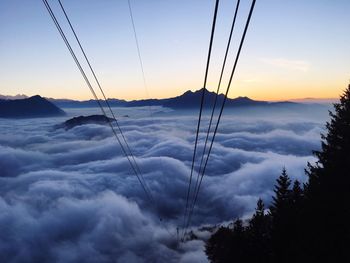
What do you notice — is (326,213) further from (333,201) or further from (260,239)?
(260,239)

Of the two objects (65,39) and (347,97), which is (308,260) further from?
(65,39)

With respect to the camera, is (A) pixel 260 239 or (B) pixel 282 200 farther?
(A) pixel 260 239

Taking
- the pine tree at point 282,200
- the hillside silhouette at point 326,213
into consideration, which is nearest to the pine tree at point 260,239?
the pine tree at point 282,200

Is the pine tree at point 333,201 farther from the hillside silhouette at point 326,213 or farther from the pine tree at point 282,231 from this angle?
the pine tree at point 282,231

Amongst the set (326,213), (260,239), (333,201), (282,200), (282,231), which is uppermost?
(333,201)

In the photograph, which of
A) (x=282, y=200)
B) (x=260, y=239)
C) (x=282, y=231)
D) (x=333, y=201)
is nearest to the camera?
(x=333, y=201)

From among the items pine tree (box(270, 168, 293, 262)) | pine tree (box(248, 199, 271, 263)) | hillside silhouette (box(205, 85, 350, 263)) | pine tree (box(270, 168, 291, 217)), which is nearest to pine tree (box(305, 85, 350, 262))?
hillside silhouette (box(205, 85, 350, 263))

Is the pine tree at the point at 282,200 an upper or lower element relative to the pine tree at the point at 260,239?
upper

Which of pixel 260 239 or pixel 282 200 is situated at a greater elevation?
pixel 282 200

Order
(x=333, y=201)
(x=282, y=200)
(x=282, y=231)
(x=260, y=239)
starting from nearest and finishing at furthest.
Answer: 1. (x=333, y=201)
2. (x=282, y=231)
3. (x=282, y=200)
4. (x=260, y=239)

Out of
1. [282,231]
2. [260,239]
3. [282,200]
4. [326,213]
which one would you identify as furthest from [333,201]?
[260,239]

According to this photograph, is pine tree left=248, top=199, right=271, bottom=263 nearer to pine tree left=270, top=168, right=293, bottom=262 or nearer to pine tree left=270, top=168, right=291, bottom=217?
pine tree left=270, top=168, right=293, bottom=262

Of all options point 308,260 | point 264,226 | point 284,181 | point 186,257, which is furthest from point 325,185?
point 186,257
